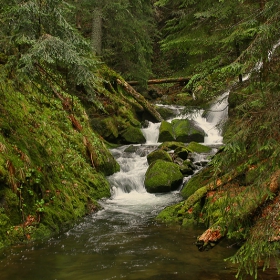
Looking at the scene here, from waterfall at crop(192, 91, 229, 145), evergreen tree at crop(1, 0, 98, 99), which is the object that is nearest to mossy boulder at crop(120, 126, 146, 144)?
waterfall at crop(192, 91, 229, 145)

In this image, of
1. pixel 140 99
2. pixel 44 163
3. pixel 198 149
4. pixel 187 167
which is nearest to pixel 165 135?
pixel 140 99

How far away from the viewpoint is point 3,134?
7.75 m

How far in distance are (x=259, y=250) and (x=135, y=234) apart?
469 centimetres

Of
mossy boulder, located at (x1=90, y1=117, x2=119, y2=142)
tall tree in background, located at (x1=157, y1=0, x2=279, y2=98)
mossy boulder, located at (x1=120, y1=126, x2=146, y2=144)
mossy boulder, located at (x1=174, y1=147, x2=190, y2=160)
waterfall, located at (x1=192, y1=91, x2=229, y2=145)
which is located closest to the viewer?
tall tree in background, located at (x1=157, y1=0, x2=279, y2=98)

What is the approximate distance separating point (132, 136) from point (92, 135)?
533 centimetres

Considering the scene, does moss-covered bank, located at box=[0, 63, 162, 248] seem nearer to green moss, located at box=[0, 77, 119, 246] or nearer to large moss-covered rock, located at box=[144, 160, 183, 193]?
green moss, located at box=[0, 77, 119, 246]

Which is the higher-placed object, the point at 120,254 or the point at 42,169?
the point at 42,169

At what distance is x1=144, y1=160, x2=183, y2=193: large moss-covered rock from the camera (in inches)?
471

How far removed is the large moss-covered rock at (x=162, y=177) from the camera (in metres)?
12.0

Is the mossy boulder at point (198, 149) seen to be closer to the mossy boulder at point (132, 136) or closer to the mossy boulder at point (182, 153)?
the mossy boulder at point (182, 153)

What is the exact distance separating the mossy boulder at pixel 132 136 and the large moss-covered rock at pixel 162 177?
5586 millimetres

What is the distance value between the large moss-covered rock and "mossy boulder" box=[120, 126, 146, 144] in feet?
18.3

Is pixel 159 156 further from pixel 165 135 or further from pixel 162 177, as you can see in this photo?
pixel 165 135

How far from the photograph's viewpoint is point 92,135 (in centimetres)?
1327
